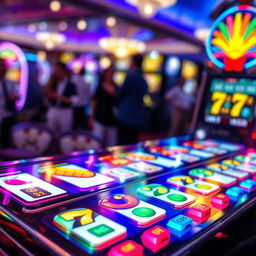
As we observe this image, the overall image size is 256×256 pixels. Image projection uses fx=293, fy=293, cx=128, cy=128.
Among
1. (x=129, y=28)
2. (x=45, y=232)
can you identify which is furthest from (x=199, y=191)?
(x=129, y=28)

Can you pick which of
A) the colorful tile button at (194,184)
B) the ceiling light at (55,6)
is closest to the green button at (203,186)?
the colorful tile button at (194,184)

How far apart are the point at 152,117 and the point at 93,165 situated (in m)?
7.30

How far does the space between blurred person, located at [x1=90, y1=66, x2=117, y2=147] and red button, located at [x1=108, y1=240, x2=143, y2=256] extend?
290 cm

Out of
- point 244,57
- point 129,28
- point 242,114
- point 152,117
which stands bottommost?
point 152,117

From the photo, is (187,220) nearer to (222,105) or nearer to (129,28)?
(222,105)

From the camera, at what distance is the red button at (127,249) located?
0.66 meters

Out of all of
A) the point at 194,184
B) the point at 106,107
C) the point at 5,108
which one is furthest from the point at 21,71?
the point at 106,107

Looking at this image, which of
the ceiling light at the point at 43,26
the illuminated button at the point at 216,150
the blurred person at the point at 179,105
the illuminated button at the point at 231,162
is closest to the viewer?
the illuminated button at the point at 231,162

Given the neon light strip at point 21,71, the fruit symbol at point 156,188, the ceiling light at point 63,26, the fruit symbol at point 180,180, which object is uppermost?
the ceiling light at point 63,26

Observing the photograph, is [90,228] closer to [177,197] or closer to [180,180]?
[177,197]

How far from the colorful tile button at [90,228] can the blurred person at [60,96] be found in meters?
3.23

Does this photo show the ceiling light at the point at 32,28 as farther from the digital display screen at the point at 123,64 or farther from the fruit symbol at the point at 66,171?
the fruit symbol at the point at 66,171

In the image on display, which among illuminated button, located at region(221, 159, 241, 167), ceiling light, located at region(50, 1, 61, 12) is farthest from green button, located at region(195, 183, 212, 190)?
ceiling light, located at region(50, 1, 61, 12)

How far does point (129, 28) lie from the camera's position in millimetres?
7852
